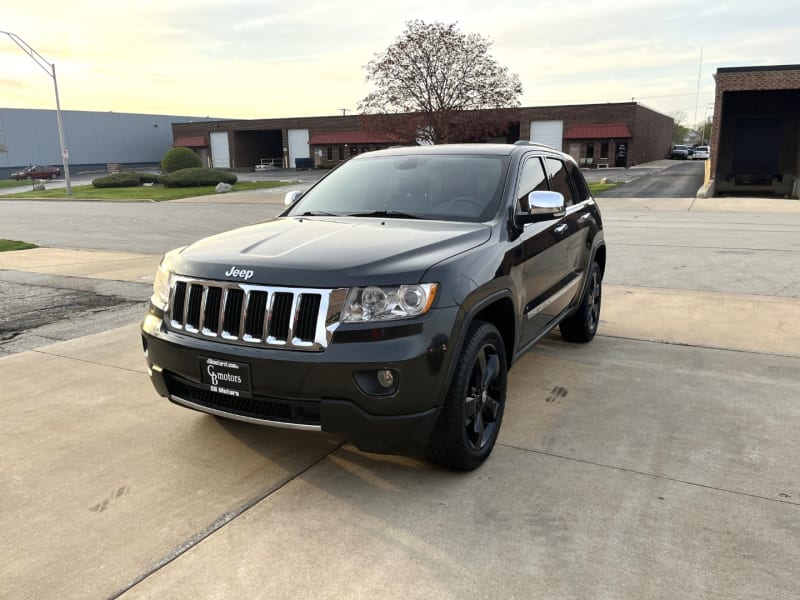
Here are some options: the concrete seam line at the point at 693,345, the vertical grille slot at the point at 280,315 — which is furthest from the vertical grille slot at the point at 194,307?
the concrete seam line at the point at 693,345

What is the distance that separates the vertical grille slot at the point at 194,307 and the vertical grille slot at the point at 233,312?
0.22 m

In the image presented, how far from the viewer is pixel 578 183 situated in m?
6.04

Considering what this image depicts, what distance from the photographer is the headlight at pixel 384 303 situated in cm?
311

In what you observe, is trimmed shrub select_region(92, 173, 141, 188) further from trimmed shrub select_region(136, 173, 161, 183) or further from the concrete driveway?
the concrete driveway

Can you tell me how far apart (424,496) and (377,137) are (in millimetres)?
39242

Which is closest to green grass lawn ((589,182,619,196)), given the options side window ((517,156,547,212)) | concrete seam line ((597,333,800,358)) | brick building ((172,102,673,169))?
brick building ((172,102,673,169))

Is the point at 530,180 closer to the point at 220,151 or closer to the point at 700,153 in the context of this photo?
the point at 220,151

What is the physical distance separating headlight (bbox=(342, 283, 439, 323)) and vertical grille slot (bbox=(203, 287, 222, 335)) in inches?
28.5

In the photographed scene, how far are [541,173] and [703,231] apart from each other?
39.3ft

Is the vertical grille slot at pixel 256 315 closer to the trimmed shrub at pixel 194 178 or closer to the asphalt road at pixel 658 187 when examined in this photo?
the asphalt road at pixel 658 187

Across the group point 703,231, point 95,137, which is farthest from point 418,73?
point 95,137

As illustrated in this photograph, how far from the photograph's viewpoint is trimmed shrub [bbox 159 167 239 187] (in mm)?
39750

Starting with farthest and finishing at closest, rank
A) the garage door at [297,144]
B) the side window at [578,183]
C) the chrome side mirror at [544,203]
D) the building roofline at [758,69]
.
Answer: the garage door at [297,144]
the building roofline at [758,69]
the side window at [578,183]
the chrome side mirror at [544,203]

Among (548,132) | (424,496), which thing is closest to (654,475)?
(424,496)
